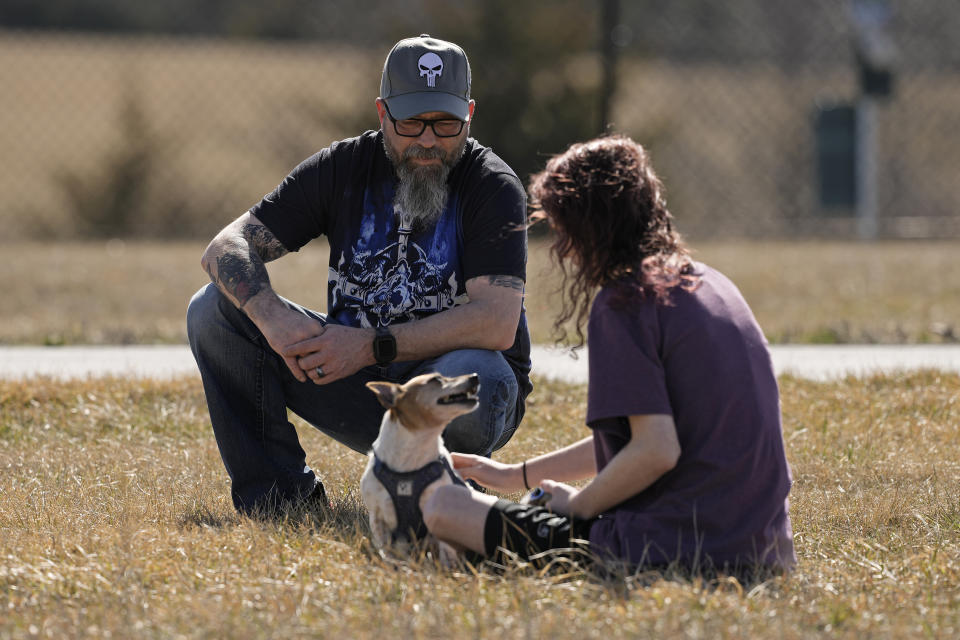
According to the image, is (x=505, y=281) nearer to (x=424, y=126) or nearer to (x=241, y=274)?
(x=424, y=126)

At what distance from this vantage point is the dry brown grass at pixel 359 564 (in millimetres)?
2811

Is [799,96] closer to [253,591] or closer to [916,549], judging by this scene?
[916,549]

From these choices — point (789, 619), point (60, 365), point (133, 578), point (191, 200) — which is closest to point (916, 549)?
point (789, 619)

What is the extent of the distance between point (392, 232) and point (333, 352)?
1.74 feet

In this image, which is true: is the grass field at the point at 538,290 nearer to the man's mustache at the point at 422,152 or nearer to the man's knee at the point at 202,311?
the man's mustache at the point at 422,152

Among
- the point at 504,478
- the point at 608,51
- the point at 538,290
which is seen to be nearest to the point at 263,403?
the point at 504,478

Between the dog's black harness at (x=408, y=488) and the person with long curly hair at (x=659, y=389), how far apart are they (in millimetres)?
415

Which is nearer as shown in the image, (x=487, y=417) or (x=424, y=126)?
(x=487, y=417)

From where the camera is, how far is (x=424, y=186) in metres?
4.02

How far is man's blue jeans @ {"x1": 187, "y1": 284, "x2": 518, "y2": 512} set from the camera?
3.97m

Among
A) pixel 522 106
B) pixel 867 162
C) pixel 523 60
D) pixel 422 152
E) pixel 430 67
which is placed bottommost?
pixel 422 152

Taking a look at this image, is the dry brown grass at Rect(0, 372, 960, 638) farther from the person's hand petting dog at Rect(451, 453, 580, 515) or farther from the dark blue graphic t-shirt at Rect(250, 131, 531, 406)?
the dark blue graphic t-shirt at Rect(250, 131, 531, 406)

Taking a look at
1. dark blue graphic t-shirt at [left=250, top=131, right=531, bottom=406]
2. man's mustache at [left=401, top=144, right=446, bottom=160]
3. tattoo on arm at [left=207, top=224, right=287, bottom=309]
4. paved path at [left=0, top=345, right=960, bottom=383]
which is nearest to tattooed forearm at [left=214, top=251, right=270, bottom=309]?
tattoo on arm at [left=207, top=224, right=287, bottom=309]

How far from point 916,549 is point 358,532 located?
1.69 m
